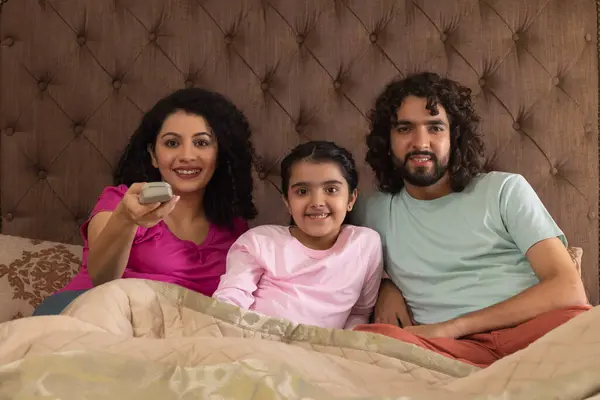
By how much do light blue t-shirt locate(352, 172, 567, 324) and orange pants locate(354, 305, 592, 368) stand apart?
0.09 metres

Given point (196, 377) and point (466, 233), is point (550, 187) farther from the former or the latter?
point (196, 377)

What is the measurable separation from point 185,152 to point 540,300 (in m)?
0.83

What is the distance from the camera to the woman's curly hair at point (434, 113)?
1360mm

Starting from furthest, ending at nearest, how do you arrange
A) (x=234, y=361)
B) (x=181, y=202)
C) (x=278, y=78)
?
(x=278, y=78) < (x=181, y=202) < (x=234, y=361)

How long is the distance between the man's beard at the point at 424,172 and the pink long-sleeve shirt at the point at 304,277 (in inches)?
6.3

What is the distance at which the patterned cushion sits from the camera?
1.36m

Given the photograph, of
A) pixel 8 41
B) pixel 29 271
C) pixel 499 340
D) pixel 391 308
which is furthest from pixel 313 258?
pixel 8 41

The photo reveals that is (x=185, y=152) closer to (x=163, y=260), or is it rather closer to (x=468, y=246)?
(x=163, y=260)

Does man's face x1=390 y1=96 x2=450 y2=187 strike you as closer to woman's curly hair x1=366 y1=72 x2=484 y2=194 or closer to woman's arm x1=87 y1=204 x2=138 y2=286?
woman's curly hair x1=366 y1=72 x2=484 y2=194

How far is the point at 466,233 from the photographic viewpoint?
1301 mm

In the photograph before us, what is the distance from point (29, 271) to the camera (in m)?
1.40

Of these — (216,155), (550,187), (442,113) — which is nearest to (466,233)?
(442,113)

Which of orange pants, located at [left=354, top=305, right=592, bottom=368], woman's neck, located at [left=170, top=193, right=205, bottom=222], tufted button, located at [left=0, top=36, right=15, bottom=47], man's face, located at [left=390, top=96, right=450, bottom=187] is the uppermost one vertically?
tufted button, located at [left=0, top=36, right=15, bottom=47]

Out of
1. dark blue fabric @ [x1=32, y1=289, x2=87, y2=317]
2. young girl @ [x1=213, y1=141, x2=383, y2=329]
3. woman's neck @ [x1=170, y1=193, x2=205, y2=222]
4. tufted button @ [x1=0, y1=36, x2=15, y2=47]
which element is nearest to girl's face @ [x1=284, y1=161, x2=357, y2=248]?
young girl @ [x1=213, y1=141, x2=383, y2=329]
